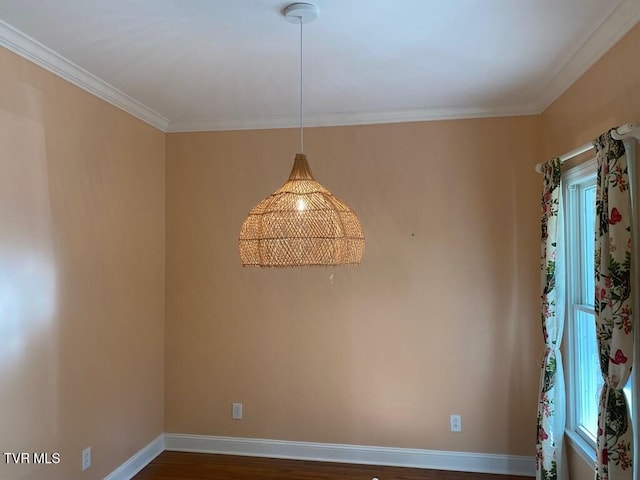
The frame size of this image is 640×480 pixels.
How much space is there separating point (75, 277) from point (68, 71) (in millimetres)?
1171

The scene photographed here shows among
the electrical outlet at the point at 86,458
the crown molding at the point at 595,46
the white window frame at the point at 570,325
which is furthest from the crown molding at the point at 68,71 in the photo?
the white window frame at the point at 570,325

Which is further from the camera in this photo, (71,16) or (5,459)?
(5,459)

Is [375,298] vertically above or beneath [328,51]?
beneath

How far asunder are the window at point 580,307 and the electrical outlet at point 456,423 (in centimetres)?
77

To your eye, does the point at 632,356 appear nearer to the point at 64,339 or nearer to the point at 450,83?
the point at 450,83

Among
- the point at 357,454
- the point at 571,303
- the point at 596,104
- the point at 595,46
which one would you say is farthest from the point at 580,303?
the point at 357,454

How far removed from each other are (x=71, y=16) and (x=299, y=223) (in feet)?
4.56

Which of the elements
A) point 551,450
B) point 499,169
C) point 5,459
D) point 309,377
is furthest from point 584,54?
A: point 5,459

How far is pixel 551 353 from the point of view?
8.70 ft

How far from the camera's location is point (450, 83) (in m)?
2.81

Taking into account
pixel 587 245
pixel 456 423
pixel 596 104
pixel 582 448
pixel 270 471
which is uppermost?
pixel 596 104

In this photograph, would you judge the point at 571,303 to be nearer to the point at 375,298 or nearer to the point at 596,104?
the point at 596,104

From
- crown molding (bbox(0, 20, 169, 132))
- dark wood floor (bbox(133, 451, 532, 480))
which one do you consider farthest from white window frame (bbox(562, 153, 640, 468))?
crown molding (bbox(0, 20, 169, 132))

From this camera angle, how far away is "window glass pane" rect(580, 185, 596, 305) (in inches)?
100.0
